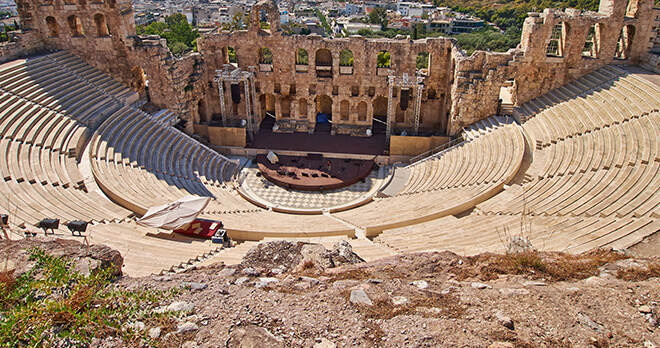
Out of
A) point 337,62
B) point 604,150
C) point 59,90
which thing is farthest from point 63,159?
point 604,150

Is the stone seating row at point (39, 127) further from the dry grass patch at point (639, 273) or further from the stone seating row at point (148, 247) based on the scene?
the dry grass patch at point (639, 273)

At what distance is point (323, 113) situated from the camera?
113ft

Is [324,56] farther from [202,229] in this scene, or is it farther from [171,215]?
[171,215]

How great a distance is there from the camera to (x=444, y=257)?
37.3 ft

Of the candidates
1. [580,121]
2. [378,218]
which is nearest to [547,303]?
[378,218]

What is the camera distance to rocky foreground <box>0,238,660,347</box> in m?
7.52

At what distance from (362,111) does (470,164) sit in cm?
1150

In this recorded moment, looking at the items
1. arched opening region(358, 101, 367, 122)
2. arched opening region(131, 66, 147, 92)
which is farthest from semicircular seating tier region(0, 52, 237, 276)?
arched opening region(358, 101, 367, 122)

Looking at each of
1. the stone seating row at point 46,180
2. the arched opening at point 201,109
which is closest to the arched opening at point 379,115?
the arched opening at point 201,109

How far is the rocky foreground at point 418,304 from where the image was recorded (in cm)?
752

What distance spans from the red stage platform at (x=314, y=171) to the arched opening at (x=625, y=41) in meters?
16.6

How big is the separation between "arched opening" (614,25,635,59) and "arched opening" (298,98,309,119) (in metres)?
20.6

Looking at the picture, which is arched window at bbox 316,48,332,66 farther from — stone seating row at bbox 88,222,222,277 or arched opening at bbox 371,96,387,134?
stone seating row at bbox 88,222,222,277

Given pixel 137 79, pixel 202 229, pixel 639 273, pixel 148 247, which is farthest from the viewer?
pixel 137 79
